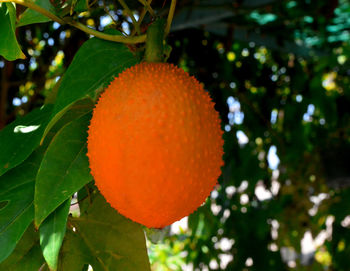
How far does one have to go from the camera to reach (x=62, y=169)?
1.69 feet

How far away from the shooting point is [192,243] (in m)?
2.23

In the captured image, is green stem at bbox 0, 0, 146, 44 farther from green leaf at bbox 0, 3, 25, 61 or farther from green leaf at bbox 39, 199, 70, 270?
green leaf at bbox 39, 199, 70, 270

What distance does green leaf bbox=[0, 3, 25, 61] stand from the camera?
21.3 inches

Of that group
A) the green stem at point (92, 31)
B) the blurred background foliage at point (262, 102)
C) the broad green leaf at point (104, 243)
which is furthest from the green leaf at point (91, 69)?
the blurred background foliage at point (262, 102)

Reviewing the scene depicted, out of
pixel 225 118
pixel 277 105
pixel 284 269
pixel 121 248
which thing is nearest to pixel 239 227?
pixel 284 269

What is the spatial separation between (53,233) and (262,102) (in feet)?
4.52

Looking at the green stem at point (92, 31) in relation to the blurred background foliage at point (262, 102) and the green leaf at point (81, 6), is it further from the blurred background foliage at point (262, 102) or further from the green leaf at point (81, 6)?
the blurred background foliage at point (262, 102)

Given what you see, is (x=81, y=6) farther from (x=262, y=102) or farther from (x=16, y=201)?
(x=262, y=102)

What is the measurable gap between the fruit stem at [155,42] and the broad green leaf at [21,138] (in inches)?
6.4

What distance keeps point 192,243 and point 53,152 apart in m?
1.80

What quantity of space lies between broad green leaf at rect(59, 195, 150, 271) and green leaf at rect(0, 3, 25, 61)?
0.24 m

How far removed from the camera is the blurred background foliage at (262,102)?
149 cm

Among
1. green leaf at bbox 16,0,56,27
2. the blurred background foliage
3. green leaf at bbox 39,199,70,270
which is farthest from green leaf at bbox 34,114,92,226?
the blurred background foliage

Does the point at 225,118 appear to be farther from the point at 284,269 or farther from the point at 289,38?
the point at 284,269
